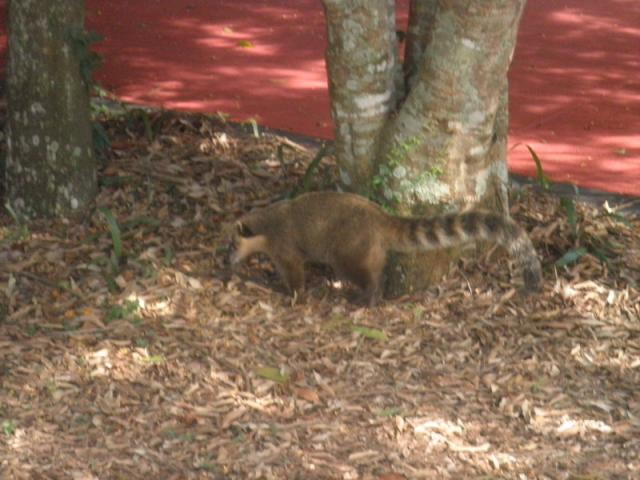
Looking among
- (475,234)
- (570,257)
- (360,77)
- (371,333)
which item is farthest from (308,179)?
(570,257)

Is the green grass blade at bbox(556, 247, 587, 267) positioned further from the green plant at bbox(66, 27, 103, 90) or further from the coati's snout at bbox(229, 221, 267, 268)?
the green plant at bbox(66, 27, 103, 90)

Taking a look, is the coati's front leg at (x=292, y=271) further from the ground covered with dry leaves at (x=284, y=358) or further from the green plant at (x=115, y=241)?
the green plant at (x=115, y=241)

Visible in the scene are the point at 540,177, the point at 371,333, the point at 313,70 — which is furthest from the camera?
the point at 313,70

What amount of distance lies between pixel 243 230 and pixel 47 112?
134 cm

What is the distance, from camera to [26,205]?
6.66 m

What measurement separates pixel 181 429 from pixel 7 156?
240 centimetres

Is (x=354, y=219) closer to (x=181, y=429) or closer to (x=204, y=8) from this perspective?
(x=181, y=429)

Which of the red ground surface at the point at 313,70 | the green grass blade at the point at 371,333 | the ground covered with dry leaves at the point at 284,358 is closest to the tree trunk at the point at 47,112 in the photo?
the ground covered with dry leaves at the point at 284,358

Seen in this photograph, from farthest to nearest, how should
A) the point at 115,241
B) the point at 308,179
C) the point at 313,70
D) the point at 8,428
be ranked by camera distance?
the point at 313,70
the point at 308,179
the point at 115,241
the point at 8,428

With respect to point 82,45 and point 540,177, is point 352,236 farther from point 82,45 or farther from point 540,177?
point 82,45

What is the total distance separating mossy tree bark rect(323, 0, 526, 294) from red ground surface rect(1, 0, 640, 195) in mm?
1935

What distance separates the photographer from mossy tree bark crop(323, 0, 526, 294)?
219 inches

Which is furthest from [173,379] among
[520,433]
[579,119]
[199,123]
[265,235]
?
[579,119]

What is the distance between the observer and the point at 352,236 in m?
5.75
